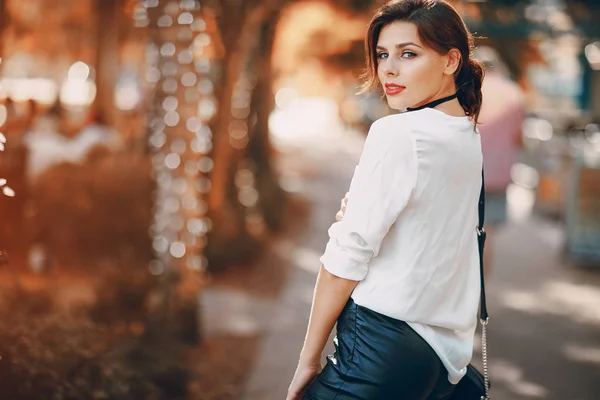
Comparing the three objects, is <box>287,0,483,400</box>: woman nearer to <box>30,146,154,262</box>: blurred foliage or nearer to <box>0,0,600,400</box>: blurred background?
<box>0,0,600,400</box>: blurred background

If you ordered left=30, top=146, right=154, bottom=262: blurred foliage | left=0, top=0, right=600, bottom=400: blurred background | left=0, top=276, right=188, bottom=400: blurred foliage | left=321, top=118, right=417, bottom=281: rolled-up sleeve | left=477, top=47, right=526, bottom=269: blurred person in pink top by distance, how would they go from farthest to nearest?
left=30, top=146, right=154, bottom=262: blurred foliage → left=477, top=47, right=526, bottom=269: blurred person in pink top → left=0, top=0, right=600, bottom=400: blurred background → left=0, top=276, right=188, bottom=400: blurred foliage → left=321, top=118, right=417, bottom=281: rolled-up sleeve

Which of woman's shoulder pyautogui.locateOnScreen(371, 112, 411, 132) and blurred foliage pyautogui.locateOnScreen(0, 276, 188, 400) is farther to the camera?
blurred foliage pyautogui.locateOnScreen(0, 276, 188, 400)

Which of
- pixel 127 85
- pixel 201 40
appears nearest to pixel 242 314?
pixel 201 40

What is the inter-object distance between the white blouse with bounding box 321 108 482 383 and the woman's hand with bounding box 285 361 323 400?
235mm

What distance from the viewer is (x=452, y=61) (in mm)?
2277

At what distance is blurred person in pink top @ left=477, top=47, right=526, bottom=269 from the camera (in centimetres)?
719

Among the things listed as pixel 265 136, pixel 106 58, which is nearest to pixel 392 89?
pixel 265 136

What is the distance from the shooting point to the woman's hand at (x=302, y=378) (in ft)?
7.37

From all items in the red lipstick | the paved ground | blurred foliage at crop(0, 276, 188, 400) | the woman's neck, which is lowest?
the paved ground

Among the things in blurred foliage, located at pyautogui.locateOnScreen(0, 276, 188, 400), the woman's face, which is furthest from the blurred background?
the woman's face

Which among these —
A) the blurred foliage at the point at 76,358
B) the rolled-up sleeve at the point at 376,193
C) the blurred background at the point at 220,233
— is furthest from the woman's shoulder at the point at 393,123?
the blurred foliage at the point at 76,358

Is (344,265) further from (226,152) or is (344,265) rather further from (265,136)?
(265,136)

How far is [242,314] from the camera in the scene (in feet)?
25.6

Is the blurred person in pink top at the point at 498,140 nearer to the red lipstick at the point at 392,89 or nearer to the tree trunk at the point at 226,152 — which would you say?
the tree trunk at the point at 226,152
